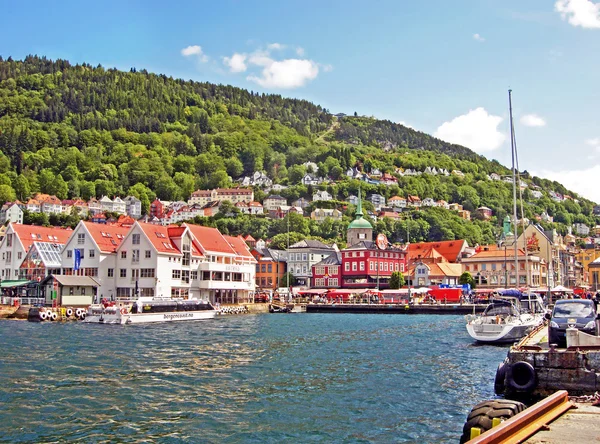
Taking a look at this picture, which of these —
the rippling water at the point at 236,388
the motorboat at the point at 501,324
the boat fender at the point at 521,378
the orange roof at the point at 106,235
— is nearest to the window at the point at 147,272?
the orange roof at the point at 106,235

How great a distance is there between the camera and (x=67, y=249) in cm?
8006

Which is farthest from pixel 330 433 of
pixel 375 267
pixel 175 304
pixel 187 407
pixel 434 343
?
pixel 375 267

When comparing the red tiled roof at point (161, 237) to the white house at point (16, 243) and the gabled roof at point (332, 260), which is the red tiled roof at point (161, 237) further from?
the gabled roof at point (332, 260)

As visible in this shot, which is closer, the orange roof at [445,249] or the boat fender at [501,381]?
the boat fender at [501,381]

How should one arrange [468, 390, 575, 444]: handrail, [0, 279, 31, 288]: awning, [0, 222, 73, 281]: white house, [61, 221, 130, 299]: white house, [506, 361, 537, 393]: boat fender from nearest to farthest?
[468, 390, 575, 444]: handrail, [506, 361, 537, 393]: boat fender, [61, 221, 130, 299]: white house, [0, 279, 31, 288]: awning, [0, 222, 73, 281]: white house

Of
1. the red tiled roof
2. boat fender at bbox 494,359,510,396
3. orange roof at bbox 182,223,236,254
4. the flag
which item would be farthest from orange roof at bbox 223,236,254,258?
boat fender at bbox 494,359,510,396

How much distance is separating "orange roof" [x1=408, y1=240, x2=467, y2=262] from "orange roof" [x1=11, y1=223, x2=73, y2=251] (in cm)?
7642

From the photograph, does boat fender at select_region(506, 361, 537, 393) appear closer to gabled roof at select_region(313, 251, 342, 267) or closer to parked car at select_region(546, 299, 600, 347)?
parked car at select_region(546, 299, 600, 347)

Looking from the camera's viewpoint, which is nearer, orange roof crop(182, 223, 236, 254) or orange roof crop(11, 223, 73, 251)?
orange roof crop(182, 223, 236, 254)

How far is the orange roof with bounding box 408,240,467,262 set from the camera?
14234cm

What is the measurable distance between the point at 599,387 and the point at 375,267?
107051mm

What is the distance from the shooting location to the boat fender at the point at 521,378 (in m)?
22.8

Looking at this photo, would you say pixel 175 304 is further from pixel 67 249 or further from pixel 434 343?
pixel 434 343

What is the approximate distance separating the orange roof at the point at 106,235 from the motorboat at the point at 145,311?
13578 millimetres
